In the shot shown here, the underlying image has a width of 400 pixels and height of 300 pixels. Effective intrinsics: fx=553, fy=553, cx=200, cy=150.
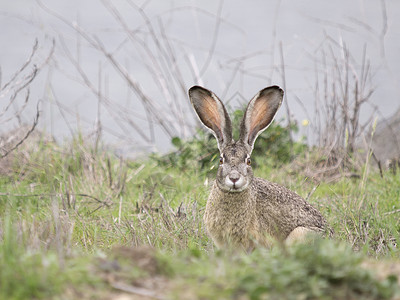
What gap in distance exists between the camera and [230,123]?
5.50 m

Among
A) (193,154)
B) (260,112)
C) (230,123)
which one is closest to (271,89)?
(260,112)

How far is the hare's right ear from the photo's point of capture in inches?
219

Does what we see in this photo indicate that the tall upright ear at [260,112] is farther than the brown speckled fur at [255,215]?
Yes

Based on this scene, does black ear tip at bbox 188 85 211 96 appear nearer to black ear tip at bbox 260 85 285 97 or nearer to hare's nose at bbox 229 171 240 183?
black ear tip at bbox 260 85 285 97

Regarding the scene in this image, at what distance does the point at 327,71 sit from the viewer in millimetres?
9477

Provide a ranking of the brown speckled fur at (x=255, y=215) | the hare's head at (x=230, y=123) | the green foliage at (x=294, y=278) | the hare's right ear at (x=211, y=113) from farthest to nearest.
Answer: the hare's right ear at (x=211, y=113) → the brown speckled fur at (x=255, y=215) → the hare's head at (x=230, y=123) → the green foliage at (x=294, y=278)

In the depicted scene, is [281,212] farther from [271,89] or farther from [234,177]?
[271,89]

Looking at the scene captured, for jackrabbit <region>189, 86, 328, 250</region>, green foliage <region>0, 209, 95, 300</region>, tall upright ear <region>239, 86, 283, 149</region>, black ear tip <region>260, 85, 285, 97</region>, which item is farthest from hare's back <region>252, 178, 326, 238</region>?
green foliage <region>0, 209, 95, 300</region>

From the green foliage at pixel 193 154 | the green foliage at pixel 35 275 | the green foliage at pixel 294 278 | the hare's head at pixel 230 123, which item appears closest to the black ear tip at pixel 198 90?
the hare's head at pixel 230 123

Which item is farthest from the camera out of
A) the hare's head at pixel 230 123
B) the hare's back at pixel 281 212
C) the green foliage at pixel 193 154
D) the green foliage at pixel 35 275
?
the green foliage at pixel 193 154

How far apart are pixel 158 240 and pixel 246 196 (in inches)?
40.8

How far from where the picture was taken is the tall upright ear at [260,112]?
5633mm

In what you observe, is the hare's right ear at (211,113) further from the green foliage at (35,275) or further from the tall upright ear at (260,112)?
the green foliage at (35,275)

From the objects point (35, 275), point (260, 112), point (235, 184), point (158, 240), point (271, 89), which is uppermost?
point (271, 89)
